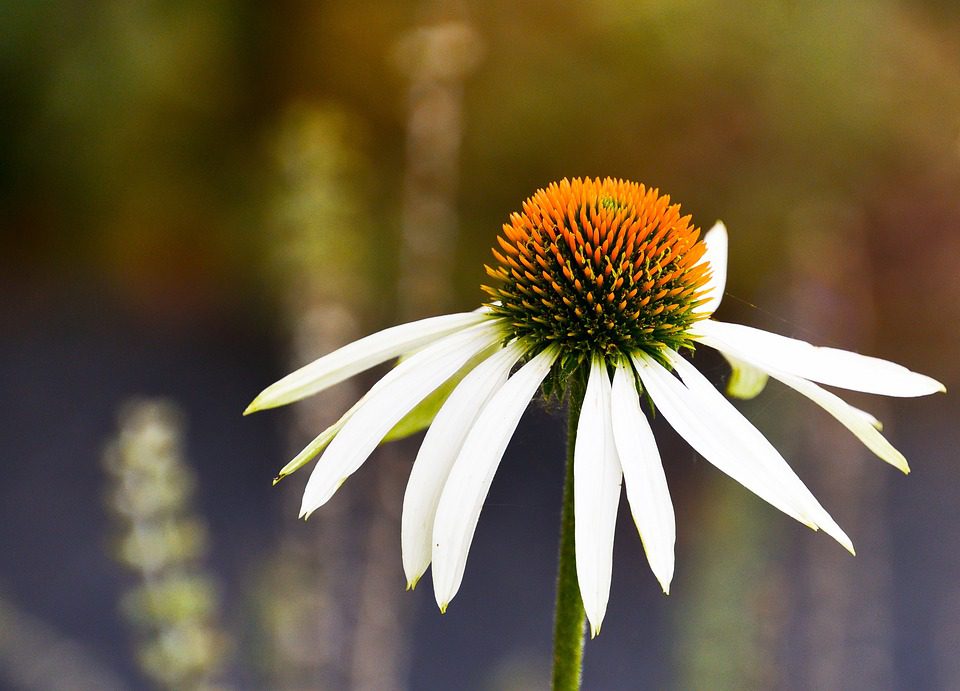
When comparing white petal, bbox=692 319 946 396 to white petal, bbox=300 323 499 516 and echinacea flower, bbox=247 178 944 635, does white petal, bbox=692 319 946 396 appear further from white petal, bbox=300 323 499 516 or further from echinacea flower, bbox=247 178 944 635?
white petal, bbox=300 323 499 516

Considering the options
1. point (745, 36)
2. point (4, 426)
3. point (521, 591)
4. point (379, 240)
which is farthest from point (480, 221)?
point (4, 426)

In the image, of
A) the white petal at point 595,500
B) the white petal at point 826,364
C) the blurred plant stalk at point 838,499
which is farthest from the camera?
the blurred plant stalk at point 838,499

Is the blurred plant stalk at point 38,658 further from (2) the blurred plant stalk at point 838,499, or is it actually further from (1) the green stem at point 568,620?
(2) the blurred plant stalk at point 838,499

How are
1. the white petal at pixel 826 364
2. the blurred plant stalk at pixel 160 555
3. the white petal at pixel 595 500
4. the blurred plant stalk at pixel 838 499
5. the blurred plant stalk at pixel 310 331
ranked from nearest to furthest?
the white petal at pixel 595 500 → the white petal at pixel 826 364 → the blurred plant stalk at pixel 160 555 → the blurred plant stalk at pixel 310 331 → the blurred plant stalk at pixel 838 499

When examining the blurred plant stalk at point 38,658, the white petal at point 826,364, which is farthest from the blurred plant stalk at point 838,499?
the blurred plant stalk at point 38,658

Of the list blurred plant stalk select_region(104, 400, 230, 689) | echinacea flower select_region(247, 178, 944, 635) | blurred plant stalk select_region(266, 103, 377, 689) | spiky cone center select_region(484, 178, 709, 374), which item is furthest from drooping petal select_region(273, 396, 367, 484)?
blurred plant stalk select_region(266, 103, 377, 689)

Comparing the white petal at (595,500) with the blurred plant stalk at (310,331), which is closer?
the white petal at (595,500)

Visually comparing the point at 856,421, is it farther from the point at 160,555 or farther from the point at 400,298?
the point at 400,298
